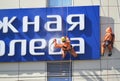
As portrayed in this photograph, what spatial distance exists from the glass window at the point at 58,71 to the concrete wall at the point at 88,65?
165 millimetres

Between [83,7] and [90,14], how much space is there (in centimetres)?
29

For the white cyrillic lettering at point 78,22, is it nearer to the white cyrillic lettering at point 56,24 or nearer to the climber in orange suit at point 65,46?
the white cyrillic lettering at point 56,24

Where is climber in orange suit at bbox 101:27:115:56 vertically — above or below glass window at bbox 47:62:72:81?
above

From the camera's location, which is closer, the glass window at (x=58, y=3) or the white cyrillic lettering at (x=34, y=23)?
the white cyrillic lettering at (x=34, y=23)

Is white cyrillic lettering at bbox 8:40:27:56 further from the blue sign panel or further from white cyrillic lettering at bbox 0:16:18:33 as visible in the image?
white cyrillic lettering at bbox 0:16:18:33

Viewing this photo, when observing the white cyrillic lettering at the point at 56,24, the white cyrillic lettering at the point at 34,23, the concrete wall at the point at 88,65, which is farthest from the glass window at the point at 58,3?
the white cyrillic lettering at the point at 34,23

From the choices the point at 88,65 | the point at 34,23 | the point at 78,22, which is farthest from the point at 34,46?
the point at 88,65

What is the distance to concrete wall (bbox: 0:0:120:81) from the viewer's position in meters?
14.5

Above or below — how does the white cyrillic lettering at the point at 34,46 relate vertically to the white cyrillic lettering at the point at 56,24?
below

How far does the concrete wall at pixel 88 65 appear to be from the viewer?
14508mm

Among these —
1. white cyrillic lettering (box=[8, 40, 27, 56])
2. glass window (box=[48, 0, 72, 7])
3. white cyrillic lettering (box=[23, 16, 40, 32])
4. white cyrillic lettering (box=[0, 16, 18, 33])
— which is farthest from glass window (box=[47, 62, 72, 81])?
glass window (box=[48, 0, 72, 7])

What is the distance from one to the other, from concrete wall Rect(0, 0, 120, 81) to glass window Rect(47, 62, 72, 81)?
165 millimetres

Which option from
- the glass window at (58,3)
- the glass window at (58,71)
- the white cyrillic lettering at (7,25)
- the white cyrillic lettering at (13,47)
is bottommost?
the glass window at (58,71)

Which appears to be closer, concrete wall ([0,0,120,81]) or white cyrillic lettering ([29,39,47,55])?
concrete wall ([0,0,120,81])
